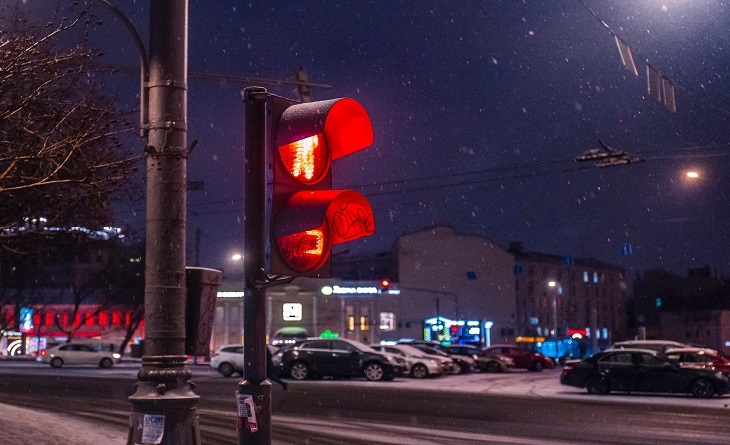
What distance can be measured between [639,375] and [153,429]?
23.5 metres

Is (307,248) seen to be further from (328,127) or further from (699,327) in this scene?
(699,327)

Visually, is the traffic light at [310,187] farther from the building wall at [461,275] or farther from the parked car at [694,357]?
the building wall at [461,275]

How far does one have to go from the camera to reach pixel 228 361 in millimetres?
36625

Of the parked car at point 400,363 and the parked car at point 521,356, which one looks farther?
the parked car at point 521,356

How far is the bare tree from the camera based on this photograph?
10.7 meters

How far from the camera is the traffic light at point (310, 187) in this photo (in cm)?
471

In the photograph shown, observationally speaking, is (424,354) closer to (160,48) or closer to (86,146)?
(86,146)

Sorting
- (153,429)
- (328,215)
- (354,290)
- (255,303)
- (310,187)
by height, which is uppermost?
(354,290)

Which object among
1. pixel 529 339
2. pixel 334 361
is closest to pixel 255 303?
pixel 334 361

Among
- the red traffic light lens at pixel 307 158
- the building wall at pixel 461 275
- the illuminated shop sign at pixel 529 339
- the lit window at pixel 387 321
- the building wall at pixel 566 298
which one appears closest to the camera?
the red traffic light lens at pixel 307 158

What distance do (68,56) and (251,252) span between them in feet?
23.9

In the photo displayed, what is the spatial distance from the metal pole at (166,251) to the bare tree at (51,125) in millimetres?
4858

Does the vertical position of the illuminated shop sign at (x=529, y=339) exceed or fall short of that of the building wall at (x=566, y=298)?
it falls short

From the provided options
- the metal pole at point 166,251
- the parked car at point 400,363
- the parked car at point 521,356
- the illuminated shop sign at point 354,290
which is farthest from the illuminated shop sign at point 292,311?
the metal pole at point 166,251
